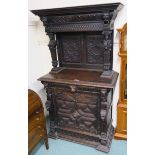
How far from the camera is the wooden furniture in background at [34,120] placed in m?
1.92

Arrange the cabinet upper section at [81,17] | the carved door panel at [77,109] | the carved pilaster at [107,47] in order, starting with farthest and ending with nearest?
the carved door panel at [77,109] < the carved pilaster at [107,47] < the cabinet upper section at [81,17]

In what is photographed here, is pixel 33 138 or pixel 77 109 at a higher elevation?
pixel 77 109

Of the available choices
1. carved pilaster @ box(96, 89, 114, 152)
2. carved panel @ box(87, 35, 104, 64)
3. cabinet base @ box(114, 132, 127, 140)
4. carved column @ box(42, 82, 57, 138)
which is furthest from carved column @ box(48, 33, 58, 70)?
cabinet base @ box(114, 132, 127, 140)

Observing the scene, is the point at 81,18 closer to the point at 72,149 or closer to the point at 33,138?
the point at 33,138

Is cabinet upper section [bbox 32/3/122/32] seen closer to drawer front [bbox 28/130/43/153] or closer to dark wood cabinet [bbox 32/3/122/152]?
dark wood cabinet [bbox 32/3/122/152]

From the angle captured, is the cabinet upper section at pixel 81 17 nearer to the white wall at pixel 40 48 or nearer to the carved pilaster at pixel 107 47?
the carved pilaster at pixel 107 47

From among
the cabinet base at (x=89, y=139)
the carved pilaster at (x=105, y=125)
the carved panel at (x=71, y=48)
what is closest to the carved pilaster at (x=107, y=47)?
the carved pilaster at (x=105, y=125)

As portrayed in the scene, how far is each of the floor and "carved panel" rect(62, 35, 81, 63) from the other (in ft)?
3.75

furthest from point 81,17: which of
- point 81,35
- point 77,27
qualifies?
point 81,35

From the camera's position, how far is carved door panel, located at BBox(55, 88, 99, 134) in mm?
2164

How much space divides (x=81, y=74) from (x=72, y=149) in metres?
0.96

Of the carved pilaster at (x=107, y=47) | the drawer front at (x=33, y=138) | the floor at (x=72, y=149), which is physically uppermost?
the carved pilaster at (x=107, y=47)

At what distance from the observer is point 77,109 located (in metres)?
2.26
